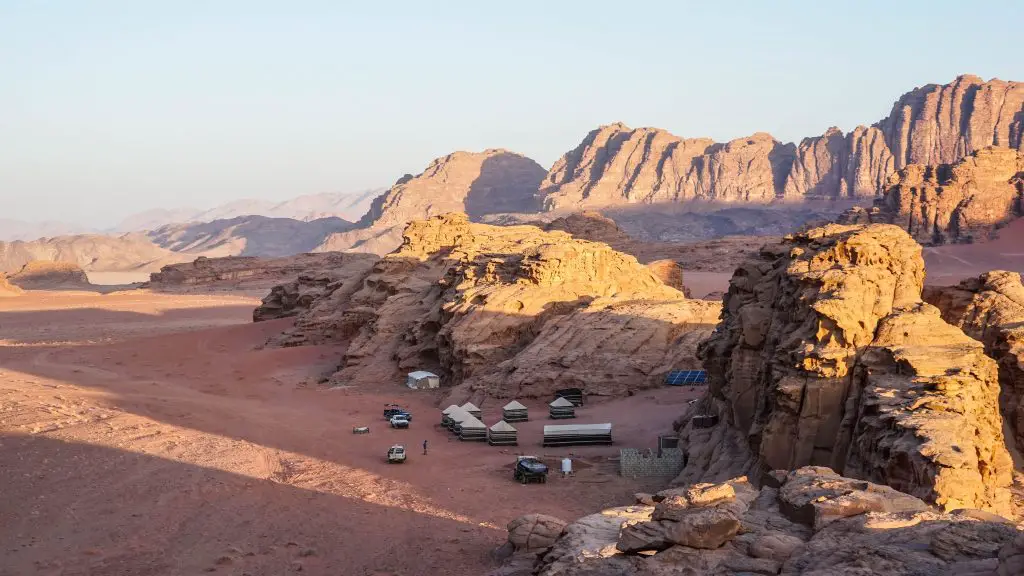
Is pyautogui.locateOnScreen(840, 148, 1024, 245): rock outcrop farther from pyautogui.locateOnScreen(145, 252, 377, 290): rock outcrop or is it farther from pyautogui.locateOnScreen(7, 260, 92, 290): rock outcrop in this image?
pyautogui.locateOnScreen(7, 260, 92, 290): rock outcrop

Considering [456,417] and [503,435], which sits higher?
[456,417]

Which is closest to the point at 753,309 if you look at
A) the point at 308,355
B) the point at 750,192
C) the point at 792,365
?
the point at 792,365

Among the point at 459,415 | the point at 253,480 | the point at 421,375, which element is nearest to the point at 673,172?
the point at 421,375

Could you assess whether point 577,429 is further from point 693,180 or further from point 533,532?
point 693,180

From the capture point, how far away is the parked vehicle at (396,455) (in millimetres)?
21922

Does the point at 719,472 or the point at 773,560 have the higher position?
the point at 773,560

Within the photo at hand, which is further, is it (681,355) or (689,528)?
(681,355)

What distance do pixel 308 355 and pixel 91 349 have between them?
10162 millimetres

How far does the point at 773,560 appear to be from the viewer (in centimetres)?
970

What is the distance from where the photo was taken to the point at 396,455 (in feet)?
A: 72.0

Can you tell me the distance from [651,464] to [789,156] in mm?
141782

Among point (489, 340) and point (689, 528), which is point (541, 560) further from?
point (489, 340)

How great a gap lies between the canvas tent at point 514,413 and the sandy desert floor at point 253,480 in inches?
12.4

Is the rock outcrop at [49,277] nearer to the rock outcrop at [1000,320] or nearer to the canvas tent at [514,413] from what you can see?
the canvas tent at [514,413]
